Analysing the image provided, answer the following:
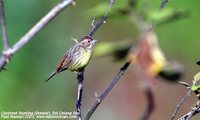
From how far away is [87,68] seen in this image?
4359 mm

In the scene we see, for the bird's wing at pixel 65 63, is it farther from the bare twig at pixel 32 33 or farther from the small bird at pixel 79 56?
the bare twig at pixel 32 33

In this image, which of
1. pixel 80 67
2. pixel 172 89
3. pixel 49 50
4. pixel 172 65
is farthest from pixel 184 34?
pixel 80 67

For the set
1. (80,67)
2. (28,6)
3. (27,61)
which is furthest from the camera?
(28,6)

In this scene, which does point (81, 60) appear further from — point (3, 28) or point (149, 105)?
point (149, 105)

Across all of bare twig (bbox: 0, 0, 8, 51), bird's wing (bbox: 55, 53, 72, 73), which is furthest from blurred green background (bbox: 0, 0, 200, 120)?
bare twig (bbox: 0, 0, 8, 51)

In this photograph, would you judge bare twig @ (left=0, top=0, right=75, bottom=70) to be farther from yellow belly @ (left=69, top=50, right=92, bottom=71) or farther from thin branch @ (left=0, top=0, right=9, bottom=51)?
yellow belly @ (left=69, top=50, right=92, bottom=71)

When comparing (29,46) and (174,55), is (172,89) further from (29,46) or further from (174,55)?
(29,46)

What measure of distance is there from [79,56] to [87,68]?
2787 mm

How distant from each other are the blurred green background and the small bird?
2.10 meters

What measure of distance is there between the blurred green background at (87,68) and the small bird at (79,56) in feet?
6.91

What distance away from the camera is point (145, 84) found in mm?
2441

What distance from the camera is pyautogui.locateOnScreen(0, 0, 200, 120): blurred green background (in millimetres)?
3914

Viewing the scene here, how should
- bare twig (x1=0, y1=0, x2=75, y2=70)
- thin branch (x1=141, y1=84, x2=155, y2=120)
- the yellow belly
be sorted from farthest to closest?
thin branch (x1=141, y1=84, x2=155, y2=120), the yellow belly, bare twig (x1=0, y1=0, x2=75, y2=70)

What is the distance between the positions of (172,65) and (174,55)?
1.95 m
